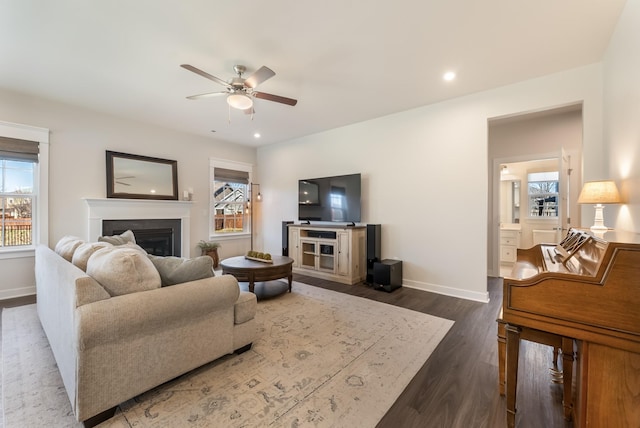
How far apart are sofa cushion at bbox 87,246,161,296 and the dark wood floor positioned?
1.70m

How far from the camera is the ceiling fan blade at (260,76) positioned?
93.9 inches

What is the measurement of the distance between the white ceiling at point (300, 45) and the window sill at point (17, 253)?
86.1 inches

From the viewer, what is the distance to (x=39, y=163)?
3.73 metres

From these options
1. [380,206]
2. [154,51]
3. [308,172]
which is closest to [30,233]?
[154,51]

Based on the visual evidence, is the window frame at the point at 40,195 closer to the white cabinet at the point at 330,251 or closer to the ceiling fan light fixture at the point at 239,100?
the ceiling fan light fixture at the point at 239,100

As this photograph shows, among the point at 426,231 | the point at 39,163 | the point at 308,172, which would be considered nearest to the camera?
the point at 39,163

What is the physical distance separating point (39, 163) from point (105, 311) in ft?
12.7

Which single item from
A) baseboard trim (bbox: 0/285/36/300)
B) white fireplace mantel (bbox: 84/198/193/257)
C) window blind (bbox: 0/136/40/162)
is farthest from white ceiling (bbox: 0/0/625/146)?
baseboard trim (bbox: 0/285/36/300)

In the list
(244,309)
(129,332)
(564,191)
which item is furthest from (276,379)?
(564,191)

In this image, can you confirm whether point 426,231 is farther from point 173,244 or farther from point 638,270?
point 173,244

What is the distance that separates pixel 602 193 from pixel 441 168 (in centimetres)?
185

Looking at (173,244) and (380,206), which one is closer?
(380,206)

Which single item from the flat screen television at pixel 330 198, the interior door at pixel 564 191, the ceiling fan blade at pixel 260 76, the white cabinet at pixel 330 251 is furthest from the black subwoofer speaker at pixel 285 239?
the interior door at pixel 564 191

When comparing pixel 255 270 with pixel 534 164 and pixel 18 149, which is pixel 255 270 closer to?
pixel 18 149
